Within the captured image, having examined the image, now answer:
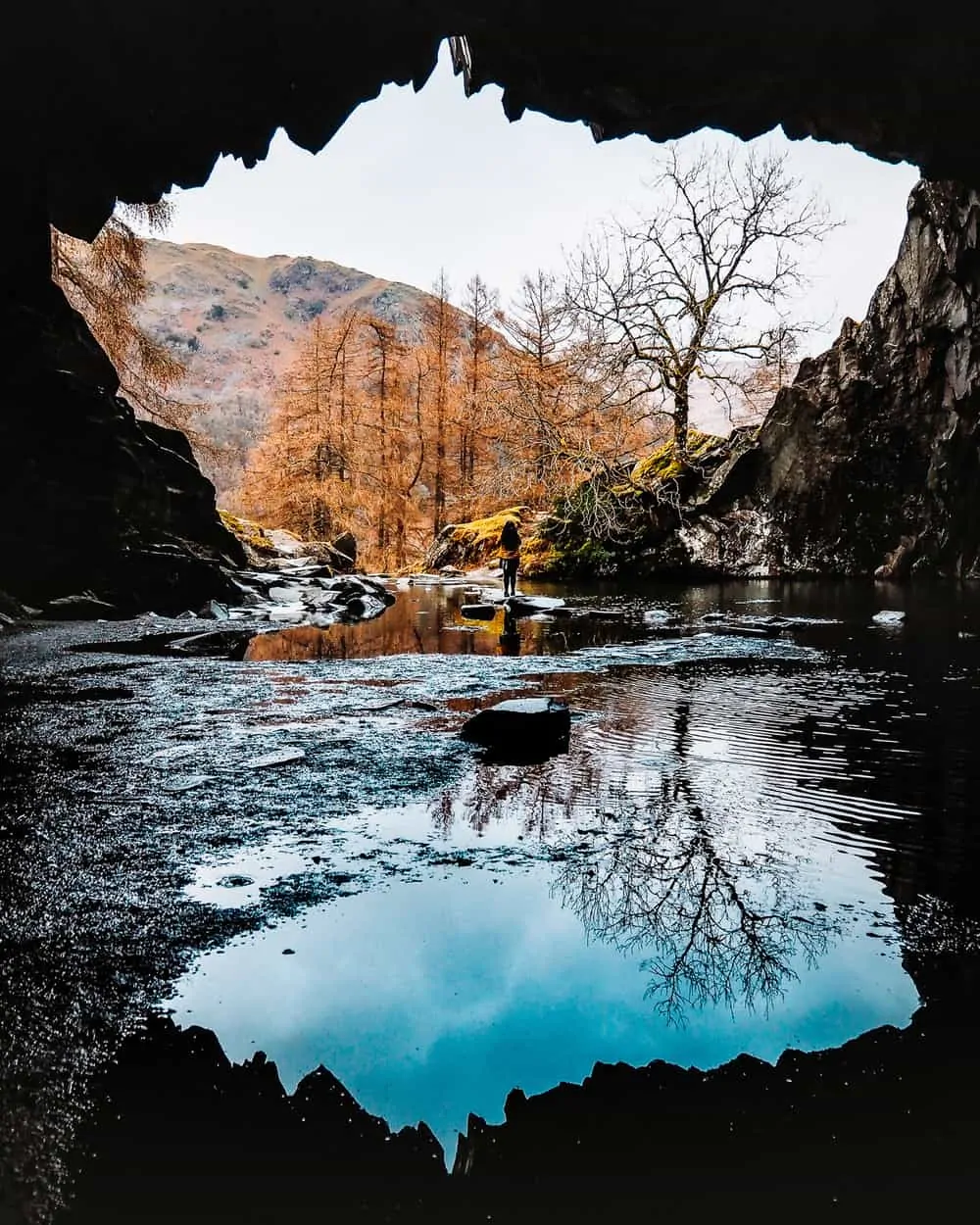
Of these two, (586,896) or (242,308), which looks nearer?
(586,896)

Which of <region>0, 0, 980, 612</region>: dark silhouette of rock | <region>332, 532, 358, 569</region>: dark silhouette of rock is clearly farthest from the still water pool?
<region>332, 532, 358, 569</region>: dark silhouette of rock

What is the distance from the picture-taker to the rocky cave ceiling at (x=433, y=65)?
25.7 feet

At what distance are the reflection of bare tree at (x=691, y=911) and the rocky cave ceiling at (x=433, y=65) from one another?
822cm

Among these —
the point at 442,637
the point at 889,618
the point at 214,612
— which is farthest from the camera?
the point at 214,612

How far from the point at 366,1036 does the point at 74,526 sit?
11.3 m

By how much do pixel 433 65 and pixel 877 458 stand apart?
15.8m

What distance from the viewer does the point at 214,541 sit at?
15234 millimetres

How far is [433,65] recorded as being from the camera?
9023 mm

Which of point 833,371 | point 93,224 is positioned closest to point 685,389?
point 833,371

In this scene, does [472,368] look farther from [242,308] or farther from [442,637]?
[242,308]

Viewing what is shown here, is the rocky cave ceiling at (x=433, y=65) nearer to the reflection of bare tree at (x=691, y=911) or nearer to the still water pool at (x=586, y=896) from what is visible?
the still water pool at (x=586, y=896)

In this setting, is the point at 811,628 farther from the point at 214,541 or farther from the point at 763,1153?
the point at 214,541

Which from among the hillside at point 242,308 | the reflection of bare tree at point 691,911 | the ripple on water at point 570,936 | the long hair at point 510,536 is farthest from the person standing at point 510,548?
the hillside at point 242,308

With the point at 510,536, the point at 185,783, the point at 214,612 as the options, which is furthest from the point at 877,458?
the point at 185,783
